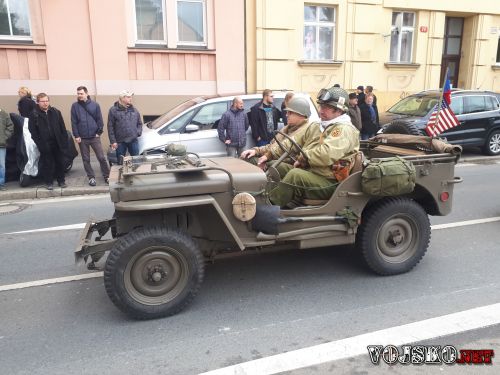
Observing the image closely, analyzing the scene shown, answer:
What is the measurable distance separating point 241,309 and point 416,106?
30.3ft

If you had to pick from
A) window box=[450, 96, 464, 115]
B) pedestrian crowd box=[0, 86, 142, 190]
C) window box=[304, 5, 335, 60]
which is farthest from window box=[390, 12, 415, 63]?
pedestrian crowd box=[0, 86, 142, 190]

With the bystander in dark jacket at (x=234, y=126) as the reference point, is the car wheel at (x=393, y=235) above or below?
below

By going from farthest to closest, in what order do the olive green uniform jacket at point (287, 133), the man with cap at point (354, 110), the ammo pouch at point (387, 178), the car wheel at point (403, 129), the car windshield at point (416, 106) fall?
the car windshield at point (416, 106) < the man with cap at point (354, 110) < the car wheel at point (403, 129) < the olive green uniform jacket at point (287, 133) < the ammo pouch at point (387, 178)

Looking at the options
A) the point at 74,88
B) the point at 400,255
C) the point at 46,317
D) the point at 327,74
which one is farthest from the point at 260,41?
the point at 46,317

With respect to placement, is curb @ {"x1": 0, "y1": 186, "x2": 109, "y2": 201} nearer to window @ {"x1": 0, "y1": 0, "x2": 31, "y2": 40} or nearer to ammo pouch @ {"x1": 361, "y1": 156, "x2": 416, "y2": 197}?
window @ {"x1": 0, "y1": 0, "x2": 31, "y2": 40}

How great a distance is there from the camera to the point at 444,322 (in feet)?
11.1

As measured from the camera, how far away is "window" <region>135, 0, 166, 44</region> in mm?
11859

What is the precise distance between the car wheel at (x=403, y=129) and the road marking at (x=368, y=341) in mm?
2167

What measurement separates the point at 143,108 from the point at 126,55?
140 centimetres

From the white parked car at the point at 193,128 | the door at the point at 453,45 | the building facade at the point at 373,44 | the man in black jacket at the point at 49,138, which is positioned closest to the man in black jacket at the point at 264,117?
the white parked car at the point at 193,128

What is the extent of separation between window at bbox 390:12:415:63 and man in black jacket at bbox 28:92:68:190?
11.1 m

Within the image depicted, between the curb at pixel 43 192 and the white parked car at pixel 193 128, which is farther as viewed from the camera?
the white parked car at pixel 193 128

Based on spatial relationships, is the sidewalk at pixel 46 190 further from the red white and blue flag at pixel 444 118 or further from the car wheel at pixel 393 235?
the red white and blue flag at pixel 444 118

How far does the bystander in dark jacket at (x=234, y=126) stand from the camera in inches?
335
